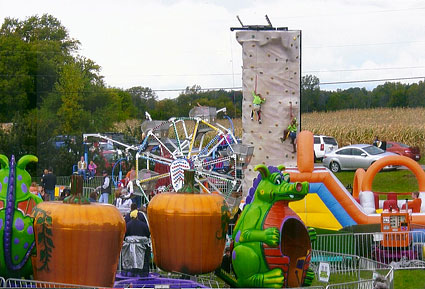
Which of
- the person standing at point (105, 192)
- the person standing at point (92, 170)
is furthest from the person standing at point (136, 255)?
the person standing at point (92, 170)

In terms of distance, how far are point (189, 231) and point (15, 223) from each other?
236 centimetres

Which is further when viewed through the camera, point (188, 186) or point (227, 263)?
point (227, 263)

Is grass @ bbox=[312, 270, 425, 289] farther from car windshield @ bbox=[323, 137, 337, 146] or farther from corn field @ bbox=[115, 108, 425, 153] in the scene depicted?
corn field @ bbox=[115, 108, 425, 153]

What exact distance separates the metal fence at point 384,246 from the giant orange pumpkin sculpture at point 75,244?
20.4 ft

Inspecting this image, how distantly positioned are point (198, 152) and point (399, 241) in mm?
7154

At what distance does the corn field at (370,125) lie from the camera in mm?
39316

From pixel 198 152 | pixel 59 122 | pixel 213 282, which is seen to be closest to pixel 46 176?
pixel 198 152

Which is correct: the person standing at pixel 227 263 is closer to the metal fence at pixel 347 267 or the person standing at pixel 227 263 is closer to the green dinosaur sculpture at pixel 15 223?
the metal fence at pixel 347 267

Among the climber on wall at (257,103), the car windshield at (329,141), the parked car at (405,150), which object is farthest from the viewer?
the car windshield at (329,141)

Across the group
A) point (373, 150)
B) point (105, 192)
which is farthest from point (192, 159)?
point (373, 150)

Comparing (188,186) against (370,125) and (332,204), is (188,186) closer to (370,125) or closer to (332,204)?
(332,204)

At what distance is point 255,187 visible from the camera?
507 inches

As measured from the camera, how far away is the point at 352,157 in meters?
32.3

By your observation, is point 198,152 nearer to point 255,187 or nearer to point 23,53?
point 255,187
